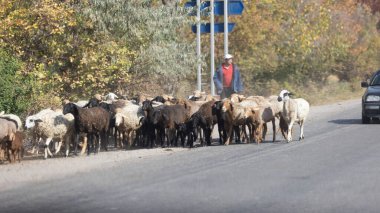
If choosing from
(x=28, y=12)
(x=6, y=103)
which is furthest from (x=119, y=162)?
(x=28, y=12)

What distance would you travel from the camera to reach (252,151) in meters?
21.2

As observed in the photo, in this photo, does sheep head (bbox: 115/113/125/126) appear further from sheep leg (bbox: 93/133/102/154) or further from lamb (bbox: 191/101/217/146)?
lamb (bbox: 191/101/217/146)

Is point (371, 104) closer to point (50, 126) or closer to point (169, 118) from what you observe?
point (169, 118)

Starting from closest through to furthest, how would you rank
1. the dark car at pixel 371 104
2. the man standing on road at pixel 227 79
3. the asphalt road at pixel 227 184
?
1. the asphalt road at pixel 227 184
2. the man standing on road at pixel 227 79
3. the dark car at pixel 371 104

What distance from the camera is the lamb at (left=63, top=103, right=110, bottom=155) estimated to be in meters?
21.2

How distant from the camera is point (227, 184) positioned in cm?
1562

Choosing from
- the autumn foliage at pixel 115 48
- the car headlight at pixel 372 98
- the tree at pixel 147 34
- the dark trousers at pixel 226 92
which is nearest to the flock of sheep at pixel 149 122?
the autumn foliage at pixel 115 48

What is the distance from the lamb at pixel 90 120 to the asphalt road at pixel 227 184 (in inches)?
72.6

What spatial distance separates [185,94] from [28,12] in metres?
14.1

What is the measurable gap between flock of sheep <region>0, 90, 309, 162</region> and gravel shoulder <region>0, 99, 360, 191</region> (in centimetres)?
59

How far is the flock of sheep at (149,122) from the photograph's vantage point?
21219 millimetres

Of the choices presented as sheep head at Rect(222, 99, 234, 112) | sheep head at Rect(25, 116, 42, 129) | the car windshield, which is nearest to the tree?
the car windshield

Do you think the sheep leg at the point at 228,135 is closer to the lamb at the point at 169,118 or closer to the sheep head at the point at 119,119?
the lamb at the point at 169,118

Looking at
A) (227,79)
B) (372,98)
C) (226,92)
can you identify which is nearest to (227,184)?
(227,79)
